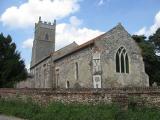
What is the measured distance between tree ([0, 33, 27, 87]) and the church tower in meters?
50.9

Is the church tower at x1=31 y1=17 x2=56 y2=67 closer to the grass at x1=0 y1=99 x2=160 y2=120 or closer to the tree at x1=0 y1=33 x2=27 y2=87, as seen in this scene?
the tree at x1=0 y1=33 x2=27 y2=87

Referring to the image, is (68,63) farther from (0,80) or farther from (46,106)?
(46,106)

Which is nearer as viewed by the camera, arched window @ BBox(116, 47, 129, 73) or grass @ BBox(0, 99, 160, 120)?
grass @ BBox(0, 99, 160, 120)

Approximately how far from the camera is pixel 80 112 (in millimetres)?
15250

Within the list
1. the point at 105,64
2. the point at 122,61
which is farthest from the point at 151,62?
the point at 105,64

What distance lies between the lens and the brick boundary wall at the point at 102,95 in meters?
14.8

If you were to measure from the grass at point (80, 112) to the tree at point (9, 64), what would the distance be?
11543mm

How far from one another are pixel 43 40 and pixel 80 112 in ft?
244

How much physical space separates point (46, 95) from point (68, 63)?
18860mm

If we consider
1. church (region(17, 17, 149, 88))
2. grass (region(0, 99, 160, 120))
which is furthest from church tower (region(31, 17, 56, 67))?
grass (region(0, 99, 160, 120))

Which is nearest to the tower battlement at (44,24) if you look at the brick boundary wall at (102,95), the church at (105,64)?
the church at (105,64)

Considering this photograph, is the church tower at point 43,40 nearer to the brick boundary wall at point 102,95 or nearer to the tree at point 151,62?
the tree at point 151,62

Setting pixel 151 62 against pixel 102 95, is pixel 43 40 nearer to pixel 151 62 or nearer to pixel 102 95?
pixel 151 62

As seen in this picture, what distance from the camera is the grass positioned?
13773mm
